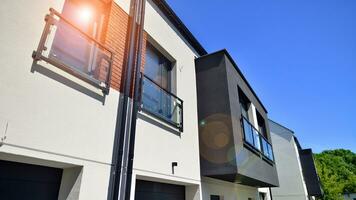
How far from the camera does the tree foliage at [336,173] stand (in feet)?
81.9

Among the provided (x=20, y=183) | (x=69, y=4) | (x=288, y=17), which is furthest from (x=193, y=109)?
(x=288, y=17)

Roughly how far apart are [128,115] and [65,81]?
47.0 inches

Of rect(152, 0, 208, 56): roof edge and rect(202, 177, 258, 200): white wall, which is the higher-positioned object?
rect(152, 0, 208, 56): roof edge

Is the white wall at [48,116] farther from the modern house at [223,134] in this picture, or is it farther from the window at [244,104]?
the window at [244,104]

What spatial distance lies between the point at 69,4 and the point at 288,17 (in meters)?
7.52

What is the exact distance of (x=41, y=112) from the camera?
2525mm

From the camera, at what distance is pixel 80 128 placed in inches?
115

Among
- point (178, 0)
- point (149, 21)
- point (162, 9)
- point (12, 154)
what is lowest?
point (12, 154)

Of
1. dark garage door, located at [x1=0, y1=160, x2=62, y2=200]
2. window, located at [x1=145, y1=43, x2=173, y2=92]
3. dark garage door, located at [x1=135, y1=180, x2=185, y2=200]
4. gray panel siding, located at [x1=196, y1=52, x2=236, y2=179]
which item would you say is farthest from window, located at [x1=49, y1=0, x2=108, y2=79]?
gray panel siding, located at [x1=196, y1=52, x2=236, y2=179]

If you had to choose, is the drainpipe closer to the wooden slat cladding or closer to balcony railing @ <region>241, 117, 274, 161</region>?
the wooden slat cladding

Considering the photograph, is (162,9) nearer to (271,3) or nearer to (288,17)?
(271,3)

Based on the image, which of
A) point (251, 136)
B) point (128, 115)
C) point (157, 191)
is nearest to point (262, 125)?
point (251, 136)

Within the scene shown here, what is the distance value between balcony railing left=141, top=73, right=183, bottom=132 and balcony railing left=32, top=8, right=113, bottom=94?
1.05m

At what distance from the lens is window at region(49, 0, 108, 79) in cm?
311
